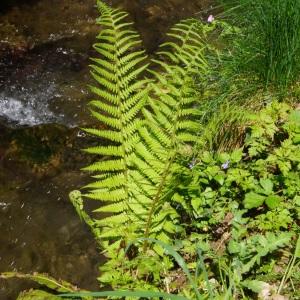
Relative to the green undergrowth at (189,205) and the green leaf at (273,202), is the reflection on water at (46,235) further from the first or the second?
the green leaf at (273,202)

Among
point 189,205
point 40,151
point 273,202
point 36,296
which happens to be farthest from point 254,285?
point 40,151

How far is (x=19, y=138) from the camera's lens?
11.1 ft

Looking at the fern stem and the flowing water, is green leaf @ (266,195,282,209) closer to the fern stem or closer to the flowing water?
the fern stem

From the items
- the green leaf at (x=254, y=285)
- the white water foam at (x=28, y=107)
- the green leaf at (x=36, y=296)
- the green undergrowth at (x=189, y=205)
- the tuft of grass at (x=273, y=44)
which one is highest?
the tuft of grass at (x=273, y=44)

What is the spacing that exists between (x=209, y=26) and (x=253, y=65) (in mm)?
871

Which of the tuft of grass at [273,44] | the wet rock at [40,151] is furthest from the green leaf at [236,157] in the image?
the wet rock at [40,151]

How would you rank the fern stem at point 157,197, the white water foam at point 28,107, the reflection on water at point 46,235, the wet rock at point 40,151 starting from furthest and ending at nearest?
the white water foam at point 28,107 → the wet rock at point 40,151 → the reflection on water at point 46,235 → the fern stem at point 157,197

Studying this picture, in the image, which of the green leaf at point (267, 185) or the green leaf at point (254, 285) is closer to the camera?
the green leaf at point (254, 285)

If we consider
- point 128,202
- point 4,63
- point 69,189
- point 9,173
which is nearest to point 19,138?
point 9,173

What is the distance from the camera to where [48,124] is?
3.51 metres

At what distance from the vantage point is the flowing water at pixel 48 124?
2592 mm

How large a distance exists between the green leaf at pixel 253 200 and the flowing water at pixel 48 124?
94 centimetres

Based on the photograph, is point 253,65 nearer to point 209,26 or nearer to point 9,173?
point 209,26

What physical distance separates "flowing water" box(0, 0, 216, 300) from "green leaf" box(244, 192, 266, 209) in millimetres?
939
